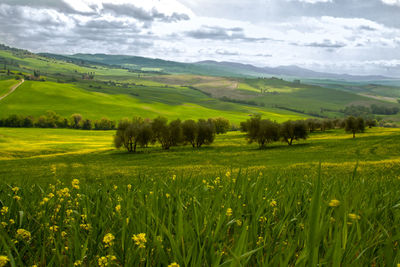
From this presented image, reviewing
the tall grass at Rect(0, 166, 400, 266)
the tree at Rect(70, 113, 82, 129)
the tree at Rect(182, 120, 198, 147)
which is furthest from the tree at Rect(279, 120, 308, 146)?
the tree at Rect(70, 113, 82, 129)

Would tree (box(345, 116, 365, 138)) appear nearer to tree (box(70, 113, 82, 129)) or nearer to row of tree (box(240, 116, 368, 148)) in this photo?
row of tree (box(240, 116, 368, 148))

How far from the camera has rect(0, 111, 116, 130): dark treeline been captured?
153 metres

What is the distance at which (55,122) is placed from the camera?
16325cm

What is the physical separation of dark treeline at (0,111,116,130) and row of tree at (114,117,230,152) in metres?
85.5

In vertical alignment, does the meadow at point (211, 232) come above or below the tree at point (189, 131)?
above

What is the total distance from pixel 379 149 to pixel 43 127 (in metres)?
157

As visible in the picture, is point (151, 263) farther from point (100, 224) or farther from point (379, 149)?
point (379, 149)

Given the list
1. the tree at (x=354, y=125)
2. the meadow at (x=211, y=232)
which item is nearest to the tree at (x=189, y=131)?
the tree at (x=354, y=125)

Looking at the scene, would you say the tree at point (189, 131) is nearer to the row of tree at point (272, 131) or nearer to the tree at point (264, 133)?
the row of tree at point (272, 131)

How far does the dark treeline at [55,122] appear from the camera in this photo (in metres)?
153

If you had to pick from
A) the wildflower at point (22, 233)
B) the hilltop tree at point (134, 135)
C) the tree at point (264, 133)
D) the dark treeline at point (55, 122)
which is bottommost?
the dark treeline at point (55, 122)

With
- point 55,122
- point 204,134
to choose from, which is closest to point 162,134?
point 204,134

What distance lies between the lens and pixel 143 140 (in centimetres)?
8200

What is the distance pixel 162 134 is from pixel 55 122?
106 metres
